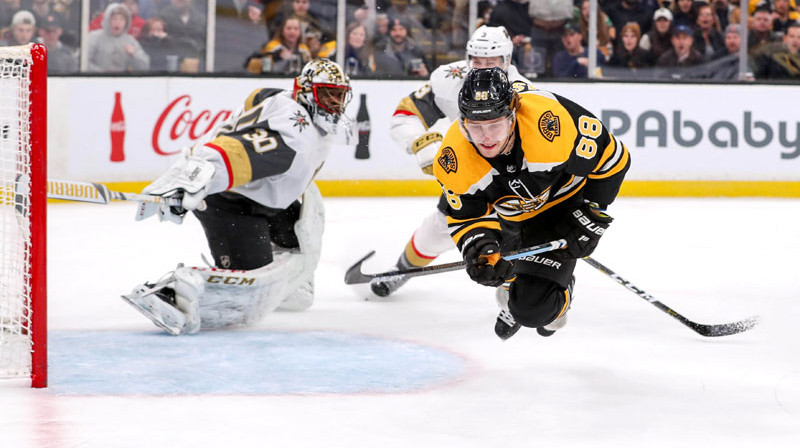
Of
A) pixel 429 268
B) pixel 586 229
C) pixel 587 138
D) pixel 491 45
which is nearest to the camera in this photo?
pixel 587 138

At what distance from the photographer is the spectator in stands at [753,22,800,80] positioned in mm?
8203

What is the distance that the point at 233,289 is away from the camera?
369cm

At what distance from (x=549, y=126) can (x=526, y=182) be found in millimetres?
185

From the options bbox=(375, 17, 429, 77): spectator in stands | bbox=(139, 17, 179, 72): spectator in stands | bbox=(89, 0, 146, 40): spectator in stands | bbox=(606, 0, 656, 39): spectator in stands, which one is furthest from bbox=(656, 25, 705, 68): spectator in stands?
bbox=(89, 0, 146, 40): spectator in stands

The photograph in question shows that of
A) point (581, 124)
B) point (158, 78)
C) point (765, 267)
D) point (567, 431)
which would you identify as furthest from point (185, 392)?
point (158, 78)

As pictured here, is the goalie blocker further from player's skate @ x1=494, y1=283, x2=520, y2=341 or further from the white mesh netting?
player's skate @ x1=494, y1=283, x2=520, y2=341

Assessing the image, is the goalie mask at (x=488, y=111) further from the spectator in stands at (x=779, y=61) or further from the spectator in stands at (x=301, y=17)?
the spectator in stands at (x=779, y=61)

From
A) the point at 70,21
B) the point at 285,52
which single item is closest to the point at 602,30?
the point at 285,52

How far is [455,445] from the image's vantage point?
244 cm

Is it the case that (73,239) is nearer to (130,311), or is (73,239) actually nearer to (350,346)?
(130,311)

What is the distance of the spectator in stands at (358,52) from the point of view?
7.96 m

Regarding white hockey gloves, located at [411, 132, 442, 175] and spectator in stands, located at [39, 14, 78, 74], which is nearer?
white hockey gloves, located at [411, 132, 442, 175]

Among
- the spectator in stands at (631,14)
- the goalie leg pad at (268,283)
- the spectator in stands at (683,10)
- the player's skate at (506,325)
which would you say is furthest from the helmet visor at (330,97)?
the spectator in stands at (683,10)

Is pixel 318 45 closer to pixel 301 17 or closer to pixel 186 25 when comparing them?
pixel 301 17
